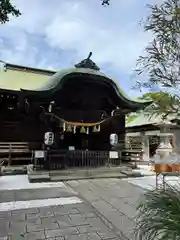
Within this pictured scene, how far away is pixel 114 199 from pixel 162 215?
3.27m

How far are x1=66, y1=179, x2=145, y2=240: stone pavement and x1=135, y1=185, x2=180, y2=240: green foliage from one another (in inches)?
40.5

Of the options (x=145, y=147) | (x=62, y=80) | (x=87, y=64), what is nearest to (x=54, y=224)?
(x=62, y=80)

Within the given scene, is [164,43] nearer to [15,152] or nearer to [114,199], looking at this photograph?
[114,199]

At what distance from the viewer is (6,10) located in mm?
2936

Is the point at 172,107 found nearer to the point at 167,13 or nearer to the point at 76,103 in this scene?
the point at 167,13

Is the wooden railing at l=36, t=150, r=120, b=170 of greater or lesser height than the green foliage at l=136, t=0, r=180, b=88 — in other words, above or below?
below

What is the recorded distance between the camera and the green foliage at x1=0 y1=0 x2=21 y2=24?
2881 mm

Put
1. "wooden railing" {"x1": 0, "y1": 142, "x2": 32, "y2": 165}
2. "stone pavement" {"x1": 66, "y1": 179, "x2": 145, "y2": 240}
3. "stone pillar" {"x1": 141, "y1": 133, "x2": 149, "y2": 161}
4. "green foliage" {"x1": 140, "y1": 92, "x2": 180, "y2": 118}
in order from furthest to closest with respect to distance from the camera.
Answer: "stone pillar" {"x1": 141, "y1": 133, "x2": 149, "y2": 161}, "wooden railing" {"x1": 0, "y1": 142, "x2": 32, "y2": 165}, "stone pavement" {"x1": 66, "y1": 179, "x2": 145, "y2": 240}, "green foliage" {"x1": 140, "y1": 92, "x2": 180, "y2": 118}

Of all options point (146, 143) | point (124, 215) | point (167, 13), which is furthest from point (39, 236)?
point (146, 143)

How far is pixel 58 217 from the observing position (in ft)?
13.3

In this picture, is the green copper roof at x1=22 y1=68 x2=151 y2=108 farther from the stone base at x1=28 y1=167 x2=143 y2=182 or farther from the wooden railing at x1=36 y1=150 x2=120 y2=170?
the stone base at x1=28 y1=167 x2=143 y2=182

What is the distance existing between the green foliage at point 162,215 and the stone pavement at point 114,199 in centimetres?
103

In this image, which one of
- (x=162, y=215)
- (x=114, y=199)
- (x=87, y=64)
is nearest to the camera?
(x=162, y=215)

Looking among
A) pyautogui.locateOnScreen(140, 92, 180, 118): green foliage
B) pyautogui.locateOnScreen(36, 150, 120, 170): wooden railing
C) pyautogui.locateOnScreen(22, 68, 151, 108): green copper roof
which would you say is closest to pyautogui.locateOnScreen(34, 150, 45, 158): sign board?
pyautogui.locateOnScreen(36, 150, 120, 170): wooden railing
